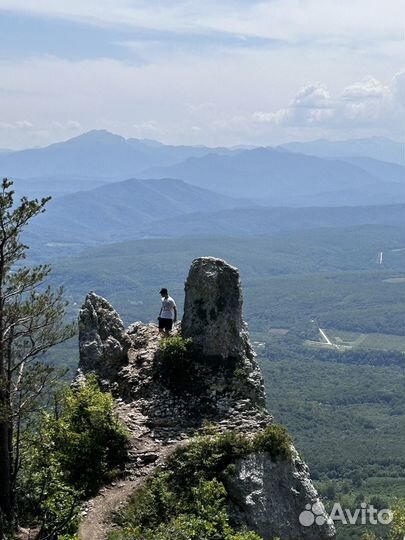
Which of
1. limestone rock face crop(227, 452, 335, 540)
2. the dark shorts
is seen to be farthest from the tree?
the dark shorts

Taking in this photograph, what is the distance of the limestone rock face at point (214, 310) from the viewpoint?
24484mm

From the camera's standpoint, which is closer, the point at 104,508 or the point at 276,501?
the point at 104,508

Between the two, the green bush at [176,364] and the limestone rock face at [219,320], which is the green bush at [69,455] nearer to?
the green bush at [176,364]

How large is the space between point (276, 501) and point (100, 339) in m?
9.22

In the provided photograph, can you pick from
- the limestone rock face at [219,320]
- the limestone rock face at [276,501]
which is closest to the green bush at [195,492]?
the limestone rock face at [276,501]

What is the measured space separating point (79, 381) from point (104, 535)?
711 cm

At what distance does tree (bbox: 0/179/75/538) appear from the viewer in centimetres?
1769

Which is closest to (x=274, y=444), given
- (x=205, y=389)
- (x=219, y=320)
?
(x=205, y=389)

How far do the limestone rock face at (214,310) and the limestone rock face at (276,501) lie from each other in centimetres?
496

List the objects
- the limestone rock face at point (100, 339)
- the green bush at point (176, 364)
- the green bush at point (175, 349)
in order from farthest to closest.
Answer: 1. the limestone rock face at point (100, 339)
2. the green bush at point (175, 349)
3. the green bush at point (176, 364)

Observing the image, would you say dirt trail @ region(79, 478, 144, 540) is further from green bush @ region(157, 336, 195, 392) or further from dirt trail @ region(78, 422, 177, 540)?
Result: green bush @ region(157, 336, 195, 392)

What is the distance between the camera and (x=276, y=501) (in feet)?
65.5

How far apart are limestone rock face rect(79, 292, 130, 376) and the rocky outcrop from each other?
1.4 inches

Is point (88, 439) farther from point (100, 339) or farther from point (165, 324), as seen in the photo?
point (165, 324)
